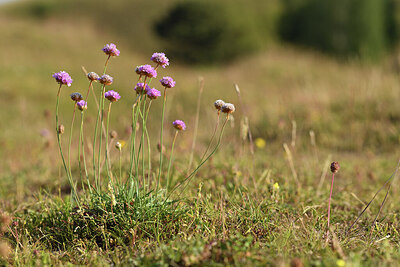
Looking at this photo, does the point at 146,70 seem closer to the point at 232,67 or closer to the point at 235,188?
the point at 235,188

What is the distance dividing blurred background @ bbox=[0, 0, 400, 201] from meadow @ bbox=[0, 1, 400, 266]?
0.05m

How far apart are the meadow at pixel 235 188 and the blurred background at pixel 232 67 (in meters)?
0.05

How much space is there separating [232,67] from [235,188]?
13356 mm

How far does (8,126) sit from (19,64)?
6538 millimetres

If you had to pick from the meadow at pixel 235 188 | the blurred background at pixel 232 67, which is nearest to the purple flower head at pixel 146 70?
the meadow at pixel 235 188

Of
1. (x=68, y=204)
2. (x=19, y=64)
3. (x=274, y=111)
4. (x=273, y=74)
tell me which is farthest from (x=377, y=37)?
(x=68, y=204)

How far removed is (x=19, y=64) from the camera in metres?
12.4

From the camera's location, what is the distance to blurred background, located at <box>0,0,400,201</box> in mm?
4965

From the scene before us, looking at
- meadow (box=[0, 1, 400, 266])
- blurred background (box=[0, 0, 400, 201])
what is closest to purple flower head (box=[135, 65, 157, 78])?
meadow (box=[0, 1, 400, 266])

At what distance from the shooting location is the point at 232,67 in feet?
49.7

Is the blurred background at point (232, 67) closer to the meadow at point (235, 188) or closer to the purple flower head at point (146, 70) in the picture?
the meadow at point (235, 188)

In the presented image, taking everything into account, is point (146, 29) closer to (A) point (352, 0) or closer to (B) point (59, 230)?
(A) point (352, 0)

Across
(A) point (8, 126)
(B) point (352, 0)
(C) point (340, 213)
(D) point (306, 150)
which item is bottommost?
(A) point (8, 126)

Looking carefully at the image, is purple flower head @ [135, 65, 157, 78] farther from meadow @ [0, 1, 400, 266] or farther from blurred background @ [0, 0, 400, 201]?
blurred background @ [0, 0, 400, 201]
